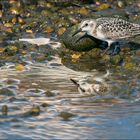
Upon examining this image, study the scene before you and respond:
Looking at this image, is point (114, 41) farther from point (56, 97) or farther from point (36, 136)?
point (36, 136)

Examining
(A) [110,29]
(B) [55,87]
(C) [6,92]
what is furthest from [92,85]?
(A) [110,29]

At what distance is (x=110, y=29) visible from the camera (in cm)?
1296

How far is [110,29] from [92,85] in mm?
2069

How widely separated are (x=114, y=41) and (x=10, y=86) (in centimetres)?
299

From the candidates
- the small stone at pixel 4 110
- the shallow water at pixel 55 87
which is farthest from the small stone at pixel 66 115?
the small stone at pixel 4 110

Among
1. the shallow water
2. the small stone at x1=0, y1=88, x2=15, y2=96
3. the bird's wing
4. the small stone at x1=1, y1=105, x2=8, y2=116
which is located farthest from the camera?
the bird's wing

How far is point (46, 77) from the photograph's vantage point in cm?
1177

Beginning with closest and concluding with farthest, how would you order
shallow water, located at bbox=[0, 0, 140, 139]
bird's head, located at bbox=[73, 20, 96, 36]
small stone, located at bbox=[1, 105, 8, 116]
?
shallow water, located at bbox=[0, 0, 140, 139] → small stone, located at bbox=[1, 105, 8, 116] → bird's head, located at bbox=[73, 20, 96, 36]

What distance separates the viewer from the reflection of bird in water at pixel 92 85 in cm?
1088

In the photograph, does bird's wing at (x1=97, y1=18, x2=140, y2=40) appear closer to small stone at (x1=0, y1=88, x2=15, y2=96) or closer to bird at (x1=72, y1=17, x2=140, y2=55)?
bird at (x1=72, y1=17, x2=140, y2=55)

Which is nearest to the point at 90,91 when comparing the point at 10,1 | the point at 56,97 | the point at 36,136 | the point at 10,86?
the point at 56,97

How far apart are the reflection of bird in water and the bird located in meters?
1.41

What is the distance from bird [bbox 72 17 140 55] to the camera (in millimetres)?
12953

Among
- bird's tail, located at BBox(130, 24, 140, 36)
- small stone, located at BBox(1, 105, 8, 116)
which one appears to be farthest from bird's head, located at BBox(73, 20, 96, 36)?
small stone, located at BBox(1, 105, 8, 116)
